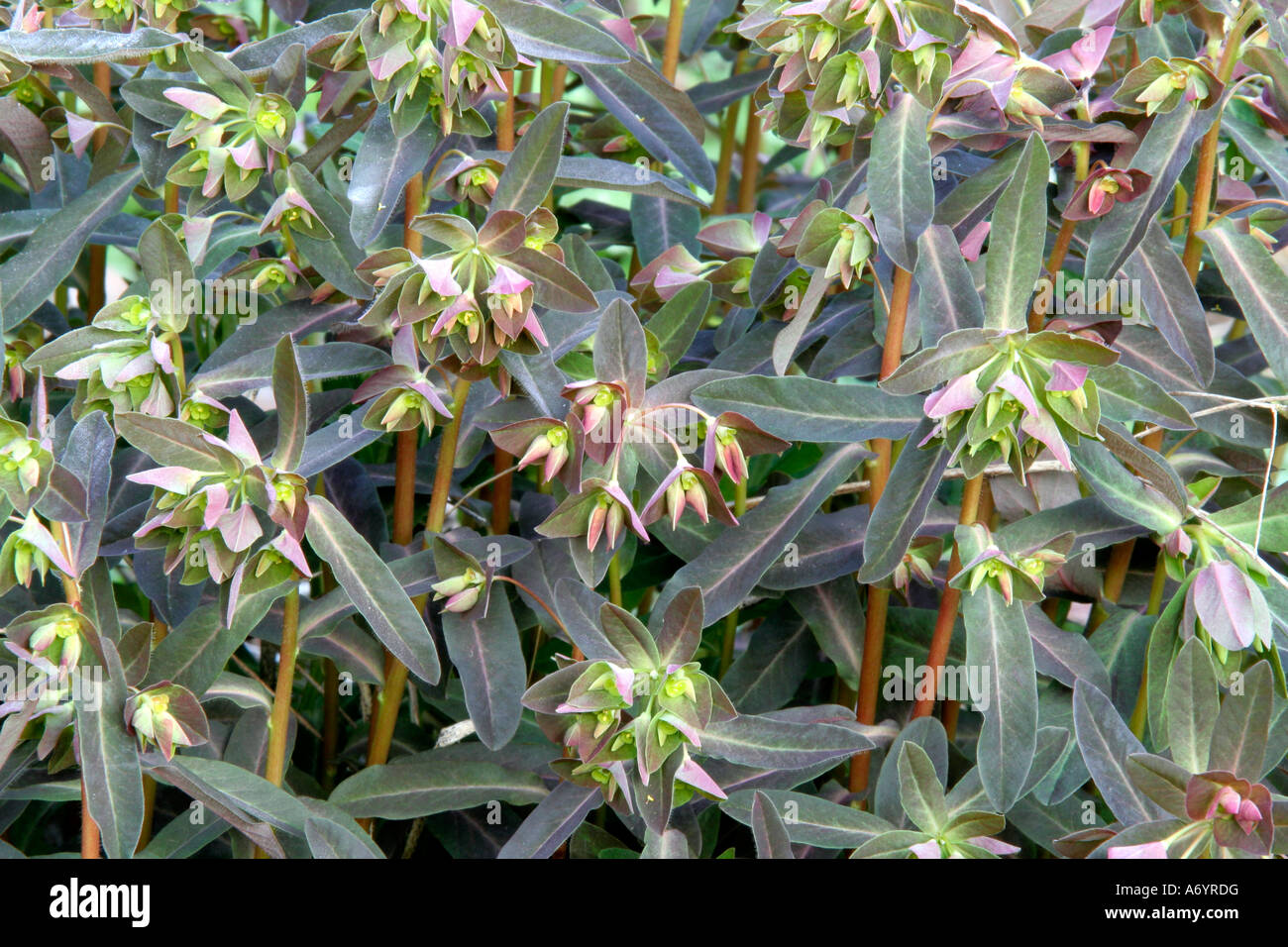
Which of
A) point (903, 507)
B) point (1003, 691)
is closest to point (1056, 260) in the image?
point (903, 507)

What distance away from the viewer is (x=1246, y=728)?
0.93 m

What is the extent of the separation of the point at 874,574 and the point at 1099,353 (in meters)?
0.26

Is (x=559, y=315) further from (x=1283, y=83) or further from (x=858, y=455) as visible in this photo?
(x=1283, y=83)

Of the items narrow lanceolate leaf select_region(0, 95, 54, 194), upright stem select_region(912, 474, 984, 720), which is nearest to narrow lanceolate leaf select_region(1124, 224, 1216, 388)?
upright stem select_region(912, 474, 984, 720)

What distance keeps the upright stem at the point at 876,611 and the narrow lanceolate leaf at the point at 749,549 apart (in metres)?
0.07

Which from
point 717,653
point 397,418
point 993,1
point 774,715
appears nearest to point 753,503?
point 717,653

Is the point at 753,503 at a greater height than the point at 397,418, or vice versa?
the point at 397,418

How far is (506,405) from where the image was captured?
1110 mm

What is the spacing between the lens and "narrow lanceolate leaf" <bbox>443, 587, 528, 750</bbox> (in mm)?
1081

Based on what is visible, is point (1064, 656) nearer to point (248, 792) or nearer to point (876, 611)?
point (876, 611)

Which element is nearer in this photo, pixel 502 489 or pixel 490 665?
pixel 490 665

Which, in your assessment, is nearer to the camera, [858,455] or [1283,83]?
[1283,83]

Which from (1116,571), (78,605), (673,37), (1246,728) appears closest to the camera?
(1246,728)

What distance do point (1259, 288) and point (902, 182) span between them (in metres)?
0.36
